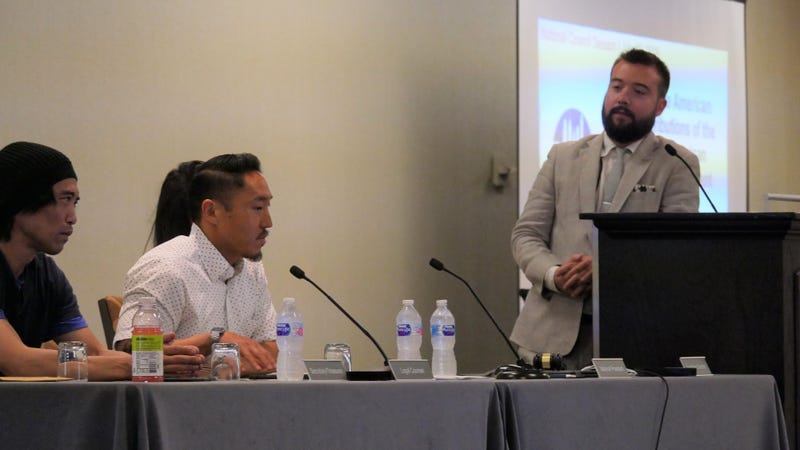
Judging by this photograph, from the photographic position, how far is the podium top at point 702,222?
272cm

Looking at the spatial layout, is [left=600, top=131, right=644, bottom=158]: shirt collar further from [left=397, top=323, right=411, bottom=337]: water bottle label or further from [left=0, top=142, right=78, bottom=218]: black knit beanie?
[left=0, top=142, right=78, bottom=218]: black knit beanie

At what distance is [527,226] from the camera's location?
3668mm

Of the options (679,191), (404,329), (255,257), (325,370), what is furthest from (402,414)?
(679,191)

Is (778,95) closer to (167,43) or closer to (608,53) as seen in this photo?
(608,53)

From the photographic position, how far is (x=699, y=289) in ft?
9.06

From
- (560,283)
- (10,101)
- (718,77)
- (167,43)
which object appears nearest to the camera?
(560,283)

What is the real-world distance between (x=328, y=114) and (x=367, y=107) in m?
0.23

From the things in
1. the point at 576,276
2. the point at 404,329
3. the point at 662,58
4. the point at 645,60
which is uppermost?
the point at 662,58

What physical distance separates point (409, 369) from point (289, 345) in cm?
47

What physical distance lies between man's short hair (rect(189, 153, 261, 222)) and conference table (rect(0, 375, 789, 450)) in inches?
46.6

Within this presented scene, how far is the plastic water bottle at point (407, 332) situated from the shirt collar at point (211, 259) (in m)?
0.52

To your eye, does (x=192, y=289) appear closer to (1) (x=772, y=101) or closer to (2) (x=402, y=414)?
(2) (x=402, y=414)

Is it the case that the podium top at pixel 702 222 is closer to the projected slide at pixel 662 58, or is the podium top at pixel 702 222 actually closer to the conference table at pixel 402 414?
the conference table at pixel 402 414

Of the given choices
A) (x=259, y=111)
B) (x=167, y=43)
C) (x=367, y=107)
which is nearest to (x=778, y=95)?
(x=367, y=107)
